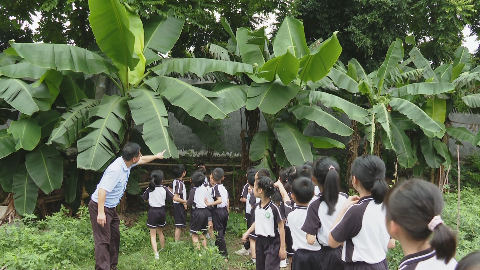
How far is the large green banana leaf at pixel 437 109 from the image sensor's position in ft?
28.1

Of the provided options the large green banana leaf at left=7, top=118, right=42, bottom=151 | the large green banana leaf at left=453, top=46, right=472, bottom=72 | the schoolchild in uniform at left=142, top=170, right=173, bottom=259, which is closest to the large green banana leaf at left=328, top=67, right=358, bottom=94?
the large green banana leaf at left=453, top=46, right=472, bottom=72

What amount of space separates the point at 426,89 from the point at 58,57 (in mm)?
6655

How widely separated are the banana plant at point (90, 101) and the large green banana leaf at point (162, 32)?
1.1 inches

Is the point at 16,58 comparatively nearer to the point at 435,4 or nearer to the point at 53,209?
the point at 53,209

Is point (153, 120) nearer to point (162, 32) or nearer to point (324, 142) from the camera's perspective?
point (162, 32)

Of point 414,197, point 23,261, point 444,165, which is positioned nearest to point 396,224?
point 414,197

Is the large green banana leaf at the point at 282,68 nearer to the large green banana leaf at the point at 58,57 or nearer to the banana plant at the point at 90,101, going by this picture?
the banana plant at the point at 90,101

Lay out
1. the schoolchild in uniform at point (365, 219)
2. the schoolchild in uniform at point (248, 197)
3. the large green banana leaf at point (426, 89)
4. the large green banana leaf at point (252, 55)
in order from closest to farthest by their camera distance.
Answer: the schoolchild in uniform at point (365, 219) → the schoolchild in uniform at point (248, 197) → the large green banana leaf at point (252, 55) → the large green banana leaf at point (426, 89)

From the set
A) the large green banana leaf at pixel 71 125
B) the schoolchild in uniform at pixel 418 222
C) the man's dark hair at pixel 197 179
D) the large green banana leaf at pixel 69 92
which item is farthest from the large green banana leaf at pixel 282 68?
the schoolchild in uniform at pixel 418 222

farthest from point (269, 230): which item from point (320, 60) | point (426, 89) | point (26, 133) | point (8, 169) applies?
point (426, 89)

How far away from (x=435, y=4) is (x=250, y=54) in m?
6.13

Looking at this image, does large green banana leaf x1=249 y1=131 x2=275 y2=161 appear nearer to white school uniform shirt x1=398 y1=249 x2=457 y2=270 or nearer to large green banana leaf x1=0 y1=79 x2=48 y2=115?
large green banana leaf x1=0 y1=79 x2=48 y2=115

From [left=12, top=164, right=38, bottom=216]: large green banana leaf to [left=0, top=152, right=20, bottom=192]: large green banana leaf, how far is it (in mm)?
192

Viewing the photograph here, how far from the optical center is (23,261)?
15.1 ft
